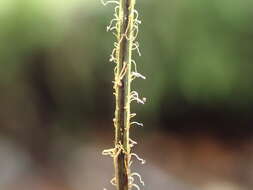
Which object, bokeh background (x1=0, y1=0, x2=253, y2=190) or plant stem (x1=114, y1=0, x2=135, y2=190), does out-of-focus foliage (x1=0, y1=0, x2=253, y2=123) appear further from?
plant stem (x1=114, y1=0, x2=135, y2=190)

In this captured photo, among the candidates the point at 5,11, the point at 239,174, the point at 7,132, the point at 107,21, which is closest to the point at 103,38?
the point at 107,21

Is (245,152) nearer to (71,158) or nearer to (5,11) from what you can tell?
(71,158)

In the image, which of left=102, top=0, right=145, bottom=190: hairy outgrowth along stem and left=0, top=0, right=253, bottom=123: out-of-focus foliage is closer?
left=102, top=0, right=145, bottom=190: hairy outgrowth along stem

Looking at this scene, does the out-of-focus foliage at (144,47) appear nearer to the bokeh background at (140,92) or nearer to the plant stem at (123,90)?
the bokeh background at (140,92)

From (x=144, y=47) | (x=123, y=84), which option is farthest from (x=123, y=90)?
(x=144, y=47)

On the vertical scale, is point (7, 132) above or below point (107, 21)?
below

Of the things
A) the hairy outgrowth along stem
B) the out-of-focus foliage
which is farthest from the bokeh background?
the hairy outgrowth along stem

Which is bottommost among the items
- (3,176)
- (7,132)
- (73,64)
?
(3,176)
